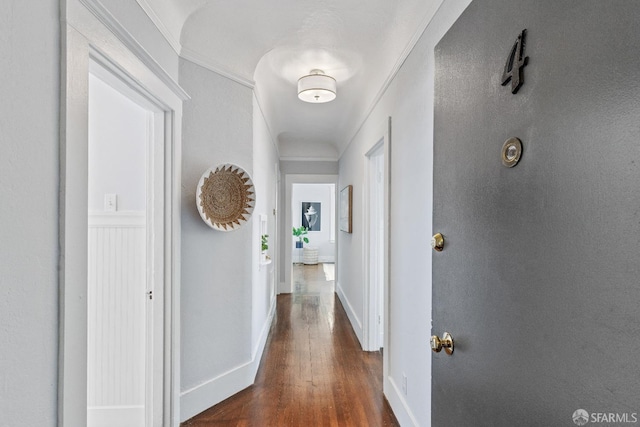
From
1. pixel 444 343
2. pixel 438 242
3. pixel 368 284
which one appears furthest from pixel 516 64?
pixel 368 284

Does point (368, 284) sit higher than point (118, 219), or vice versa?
point (118, 219)

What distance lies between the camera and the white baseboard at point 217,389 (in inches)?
80.7

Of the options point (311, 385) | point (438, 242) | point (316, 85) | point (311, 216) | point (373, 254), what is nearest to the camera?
point (438, 242)

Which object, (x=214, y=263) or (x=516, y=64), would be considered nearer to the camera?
(x=516, y=64)

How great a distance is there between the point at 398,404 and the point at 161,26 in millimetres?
2553

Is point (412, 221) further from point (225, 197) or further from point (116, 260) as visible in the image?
point (116, 260)

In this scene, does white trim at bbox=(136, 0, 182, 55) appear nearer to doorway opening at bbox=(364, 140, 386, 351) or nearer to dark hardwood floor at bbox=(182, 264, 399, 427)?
doorway opening at bbox=(364, 140, 386, 351)

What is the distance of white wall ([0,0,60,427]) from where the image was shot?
0.82 m

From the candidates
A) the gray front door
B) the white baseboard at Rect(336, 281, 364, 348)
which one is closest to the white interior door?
the white baseboard at Rect(336, 281, 364, 348)

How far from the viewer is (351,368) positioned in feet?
9.16

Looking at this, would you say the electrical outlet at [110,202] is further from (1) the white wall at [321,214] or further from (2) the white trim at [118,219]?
(1) the white wall at [321,214]

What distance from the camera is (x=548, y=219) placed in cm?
59

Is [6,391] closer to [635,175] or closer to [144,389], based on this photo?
[144,389]

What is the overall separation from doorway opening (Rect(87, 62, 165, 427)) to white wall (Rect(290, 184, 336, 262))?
25.4 ft
